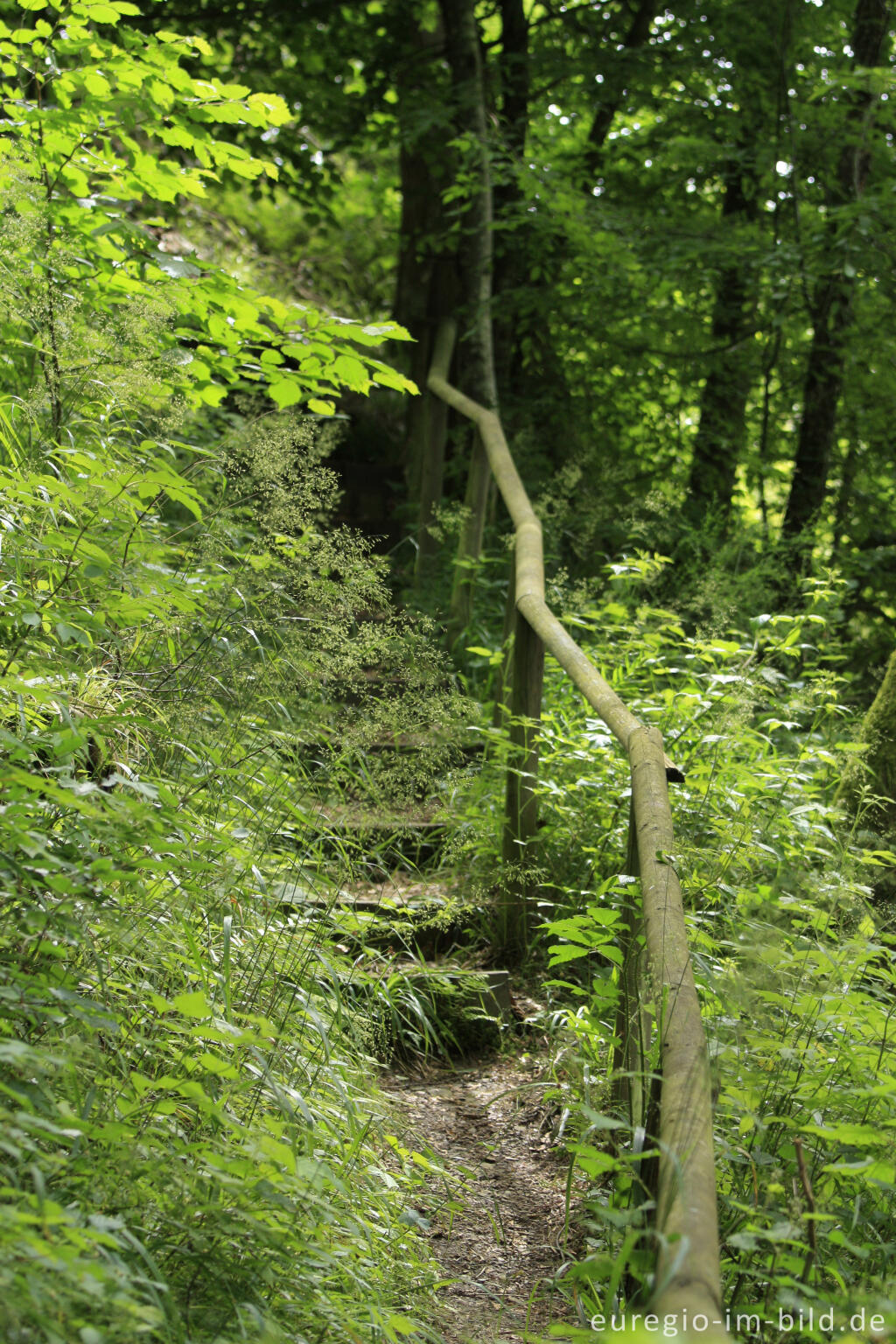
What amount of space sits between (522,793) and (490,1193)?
4.06ft

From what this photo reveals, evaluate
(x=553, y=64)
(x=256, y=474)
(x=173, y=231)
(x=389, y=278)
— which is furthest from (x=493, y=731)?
(x=389, y=278)

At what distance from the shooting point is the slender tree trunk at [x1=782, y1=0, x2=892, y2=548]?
6.15 meters

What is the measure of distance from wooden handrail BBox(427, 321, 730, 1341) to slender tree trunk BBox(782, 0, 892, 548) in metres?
4.43

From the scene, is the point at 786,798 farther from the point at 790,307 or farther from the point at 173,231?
the point at 173,231

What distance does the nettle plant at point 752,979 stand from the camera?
4.75 ft

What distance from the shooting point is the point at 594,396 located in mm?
7164

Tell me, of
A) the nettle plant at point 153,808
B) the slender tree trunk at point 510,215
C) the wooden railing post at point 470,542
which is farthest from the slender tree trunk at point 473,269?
the nettle plant at point 153,808

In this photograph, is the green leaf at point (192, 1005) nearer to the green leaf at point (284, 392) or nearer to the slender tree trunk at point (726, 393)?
the green leaf at point (284, 392)

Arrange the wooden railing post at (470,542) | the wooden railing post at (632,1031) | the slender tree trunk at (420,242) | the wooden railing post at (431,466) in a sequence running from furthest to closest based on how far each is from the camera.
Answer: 1. the slender tree trunk at (420,242)
2. the wooden railing post at (431,466)
3. the wooden railing post at (470,542)
4. the wooden railing post at (632,1031)

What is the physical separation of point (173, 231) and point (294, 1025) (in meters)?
9.22

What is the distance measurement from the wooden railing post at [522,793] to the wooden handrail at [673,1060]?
602 mm

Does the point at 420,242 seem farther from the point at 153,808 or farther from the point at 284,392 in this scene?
the point at 153,808

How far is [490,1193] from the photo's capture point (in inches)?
86.7

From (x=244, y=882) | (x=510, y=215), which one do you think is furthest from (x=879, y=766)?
(x=510, y=215)
